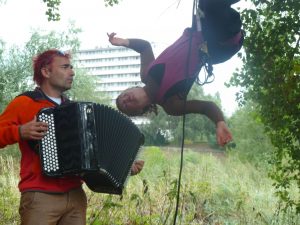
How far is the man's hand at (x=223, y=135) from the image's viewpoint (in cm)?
247

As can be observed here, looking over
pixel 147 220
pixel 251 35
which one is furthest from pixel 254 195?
pixel 251 35

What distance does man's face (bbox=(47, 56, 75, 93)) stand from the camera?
116 inches

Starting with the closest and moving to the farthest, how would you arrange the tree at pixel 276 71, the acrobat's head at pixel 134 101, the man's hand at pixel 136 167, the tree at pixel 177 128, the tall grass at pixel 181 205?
the acrobat's head at pixel 134 101
the man's hand at pixel 136 167
the tree at pixel 276 71
the tall grass at pixel 181 205
the tree at pixel 177 128

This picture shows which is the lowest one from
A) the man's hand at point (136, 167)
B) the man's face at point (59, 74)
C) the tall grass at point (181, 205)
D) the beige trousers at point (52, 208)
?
the tall grass at point (181, 205)

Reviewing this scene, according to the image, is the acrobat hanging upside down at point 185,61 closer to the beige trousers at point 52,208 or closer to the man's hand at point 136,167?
the man's hand at point 136,167

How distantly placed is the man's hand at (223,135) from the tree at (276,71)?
1.68 meters

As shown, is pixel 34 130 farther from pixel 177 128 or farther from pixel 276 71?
pixel 177 128

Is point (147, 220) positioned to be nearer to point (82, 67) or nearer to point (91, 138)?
point (91, 138)

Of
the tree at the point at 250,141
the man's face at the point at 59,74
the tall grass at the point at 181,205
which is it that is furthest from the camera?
the tree at the point at 250,141

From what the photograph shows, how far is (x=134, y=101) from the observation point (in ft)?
9.34

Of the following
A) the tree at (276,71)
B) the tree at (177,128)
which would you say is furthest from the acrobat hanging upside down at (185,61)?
the tree at (177,128)

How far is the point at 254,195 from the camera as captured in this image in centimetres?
747

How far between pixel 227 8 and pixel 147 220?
8.93ft

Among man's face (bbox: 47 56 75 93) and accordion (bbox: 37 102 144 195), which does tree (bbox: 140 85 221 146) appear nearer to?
man's face (bbox: 47 56 75 93)
